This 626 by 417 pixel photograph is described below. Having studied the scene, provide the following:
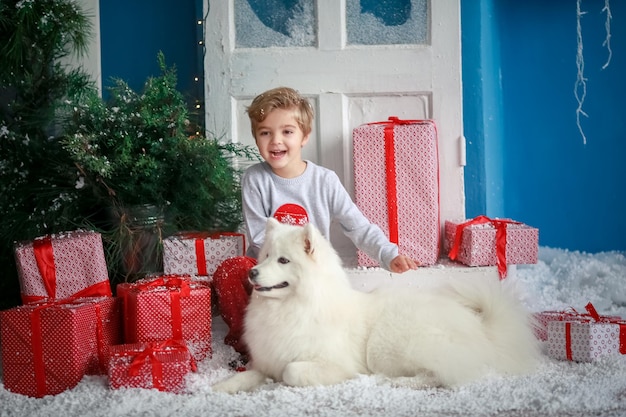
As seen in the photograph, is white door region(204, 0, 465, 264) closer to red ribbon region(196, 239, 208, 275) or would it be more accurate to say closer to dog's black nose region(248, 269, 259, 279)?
red ribbon region(196, 239, 208, 275)

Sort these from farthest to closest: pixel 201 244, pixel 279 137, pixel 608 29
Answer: pixel 608 29
pixel 201 244
pixel 279 137

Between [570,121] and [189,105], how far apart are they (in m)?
2.08

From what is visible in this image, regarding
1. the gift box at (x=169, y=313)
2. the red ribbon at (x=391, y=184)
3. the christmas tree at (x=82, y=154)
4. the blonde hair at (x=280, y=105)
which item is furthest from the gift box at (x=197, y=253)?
the red ribbon at (x=391, y=184)

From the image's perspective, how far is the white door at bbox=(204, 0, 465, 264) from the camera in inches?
118

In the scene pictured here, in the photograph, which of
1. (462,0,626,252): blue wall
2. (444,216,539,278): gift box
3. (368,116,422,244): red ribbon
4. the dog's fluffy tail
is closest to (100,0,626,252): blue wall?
(462,0,626,252): blue wall

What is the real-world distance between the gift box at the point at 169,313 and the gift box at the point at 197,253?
244 mm

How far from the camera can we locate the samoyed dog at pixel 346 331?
6.11 ft

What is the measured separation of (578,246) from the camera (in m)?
3.62

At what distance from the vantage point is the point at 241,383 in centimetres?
192

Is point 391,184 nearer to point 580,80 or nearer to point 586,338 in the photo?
point 586,338

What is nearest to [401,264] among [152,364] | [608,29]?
[152,364]

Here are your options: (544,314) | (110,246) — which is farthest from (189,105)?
(544,314)

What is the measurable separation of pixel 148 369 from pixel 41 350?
1.24 feet

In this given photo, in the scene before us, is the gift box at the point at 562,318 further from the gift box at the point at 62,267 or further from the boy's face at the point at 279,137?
the gift box at the point at 62,267
